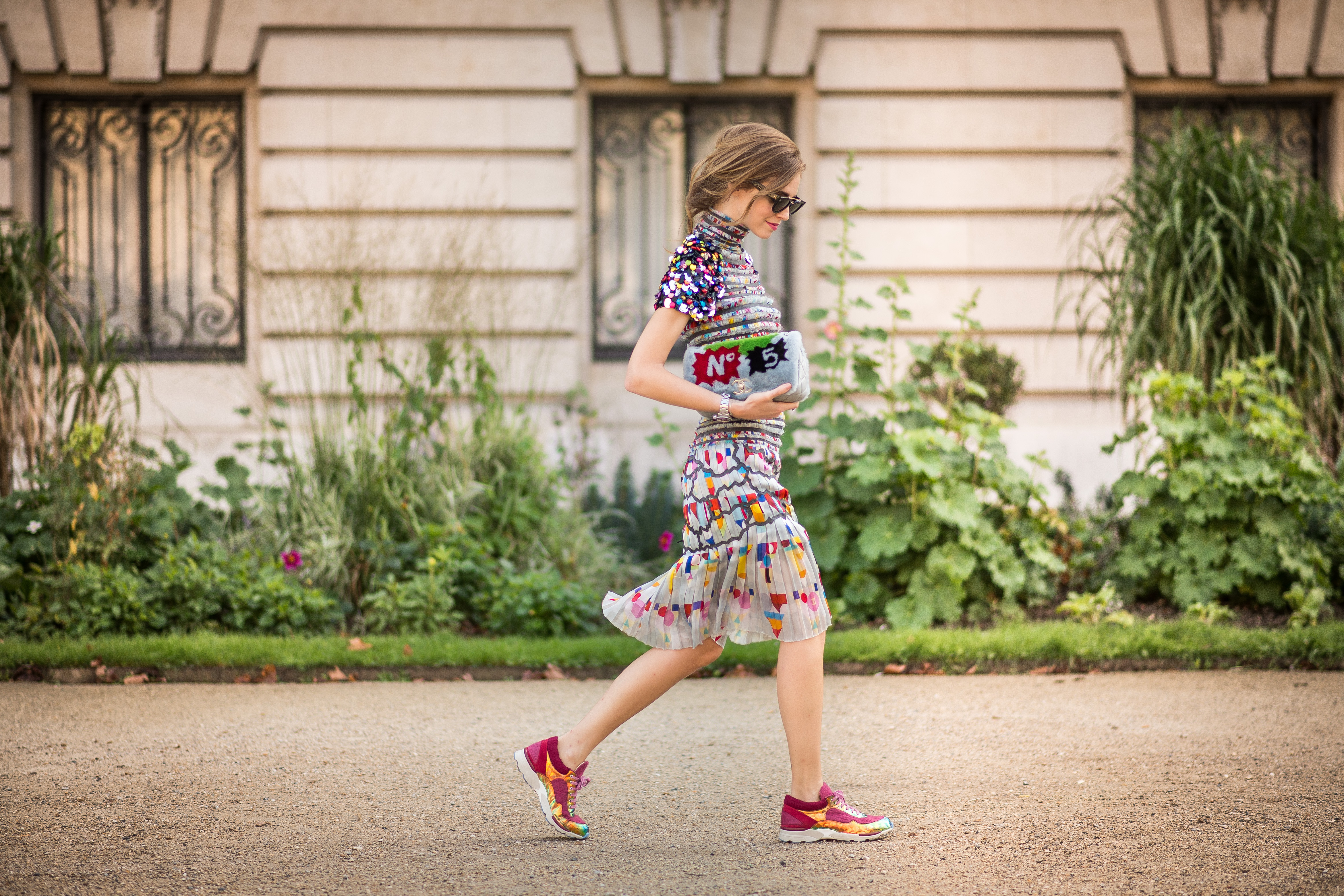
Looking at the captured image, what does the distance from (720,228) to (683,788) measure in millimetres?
1665

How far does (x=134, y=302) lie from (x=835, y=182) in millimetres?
5936

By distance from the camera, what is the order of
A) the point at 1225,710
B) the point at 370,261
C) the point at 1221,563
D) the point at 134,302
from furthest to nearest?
the point at 134,302
the point at 370,261
the point at 1221,563
the point at 1225,710

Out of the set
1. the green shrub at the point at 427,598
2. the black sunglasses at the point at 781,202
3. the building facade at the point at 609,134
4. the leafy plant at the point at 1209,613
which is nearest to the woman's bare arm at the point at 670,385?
the black sunglasses at the point at 781,202

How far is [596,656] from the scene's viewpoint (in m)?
4.97

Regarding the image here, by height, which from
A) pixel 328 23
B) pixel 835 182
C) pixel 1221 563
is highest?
pixel 328 23

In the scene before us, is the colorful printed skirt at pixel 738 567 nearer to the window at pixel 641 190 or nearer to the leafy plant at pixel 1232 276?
the leafy plant at pixel 1232 276

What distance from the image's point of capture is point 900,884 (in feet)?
8.53

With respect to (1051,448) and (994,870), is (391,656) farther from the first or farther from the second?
(1051,448)

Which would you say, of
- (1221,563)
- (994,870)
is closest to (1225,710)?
(1221,563)

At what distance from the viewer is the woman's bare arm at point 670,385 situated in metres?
2.79

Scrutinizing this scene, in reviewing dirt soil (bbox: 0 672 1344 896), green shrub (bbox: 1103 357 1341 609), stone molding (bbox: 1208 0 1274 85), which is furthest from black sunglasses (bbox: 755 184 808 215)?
stone molding (bbox: 1208 0 1274 85)

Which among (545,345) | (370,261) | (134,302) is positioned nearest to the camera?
(370,261)

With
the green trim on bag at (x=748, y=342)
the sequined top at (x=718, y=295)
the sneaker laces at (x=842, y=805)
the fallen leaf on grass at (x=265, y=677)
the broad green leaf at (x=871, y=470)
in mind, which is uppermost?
the sequined top at (x=718, y=295)

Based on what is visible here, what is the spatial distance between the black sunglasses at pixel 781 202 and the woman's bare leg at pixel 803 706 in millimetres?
1119
